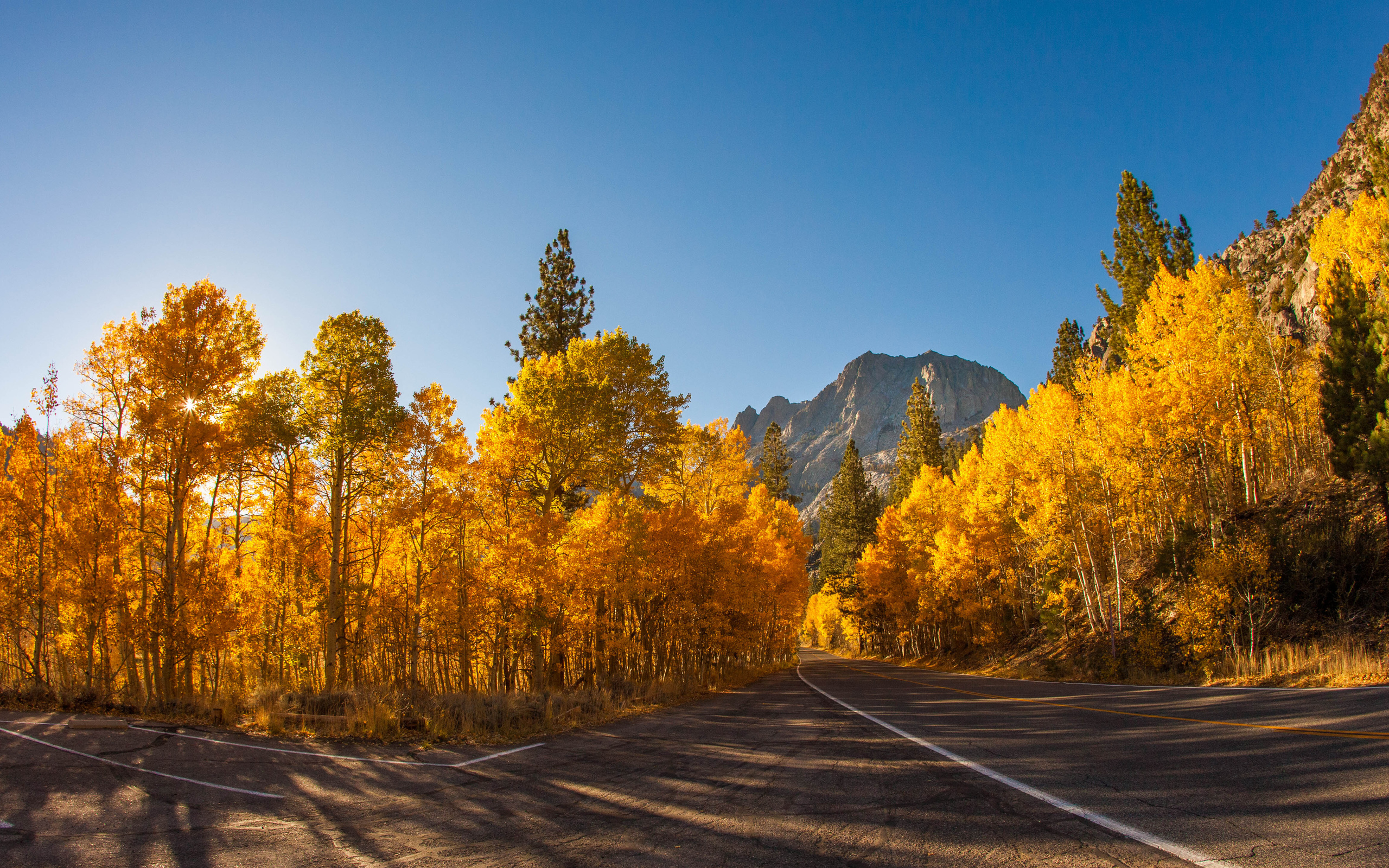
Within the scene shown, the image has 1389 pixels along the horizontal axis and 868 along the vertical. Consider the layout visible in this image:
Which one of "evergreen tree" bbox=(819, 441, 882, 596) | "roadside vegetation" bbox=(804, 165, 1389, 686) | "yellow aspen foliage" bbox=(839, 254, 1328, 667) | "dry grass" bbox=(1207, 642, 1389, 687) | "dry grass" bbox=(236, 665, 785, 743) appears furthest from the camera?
"evergreen tree" bbox=(819, 441, 882, 596)

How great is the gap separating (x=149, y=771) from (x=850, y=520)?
176 ft

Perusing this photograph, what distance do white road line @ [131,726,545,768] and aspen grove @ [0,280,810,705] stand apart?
11.9ft

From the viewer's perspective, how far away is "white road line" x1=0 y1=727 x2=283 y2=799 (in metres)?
6.11

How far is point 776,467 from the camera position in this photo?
49938mm

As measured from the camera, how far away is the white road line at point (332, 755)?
7781 mm

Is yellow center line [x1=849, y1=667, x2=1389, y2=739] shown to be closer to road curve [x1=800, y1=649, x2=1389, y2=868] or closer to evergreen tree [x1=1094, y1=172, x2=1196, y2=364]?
road curve [x1=800, y1=649, x2=1389, y2=868]

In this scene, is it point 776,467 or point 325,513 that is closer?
point 325,513

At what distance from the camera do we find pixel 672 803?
5.43m

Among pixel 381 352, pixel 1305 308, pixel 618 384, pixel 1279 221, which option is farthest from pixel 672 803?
pixel 1279 221

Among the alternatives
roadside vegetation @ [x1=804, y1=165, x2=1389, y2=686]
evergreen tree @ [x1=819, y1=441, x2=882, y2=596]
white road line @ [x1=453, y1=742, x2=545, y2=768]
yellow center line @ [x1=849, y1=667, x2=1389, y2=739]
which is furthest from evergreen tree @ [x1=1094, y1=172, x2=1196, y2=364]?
white road line @ [x1=453, y1=742, x2=545, y2=768]

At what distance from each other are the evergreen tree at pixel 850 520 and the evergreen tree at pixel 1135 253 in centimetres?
2280

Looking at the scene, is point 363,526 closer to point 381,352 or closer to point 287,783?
point 381,352

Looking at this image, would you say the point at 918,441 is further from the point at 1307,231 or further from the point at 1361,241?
the point at 1307,231

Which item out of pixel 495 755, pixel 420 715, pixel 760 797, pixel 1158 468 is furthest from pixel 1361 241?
pixel 420 715
